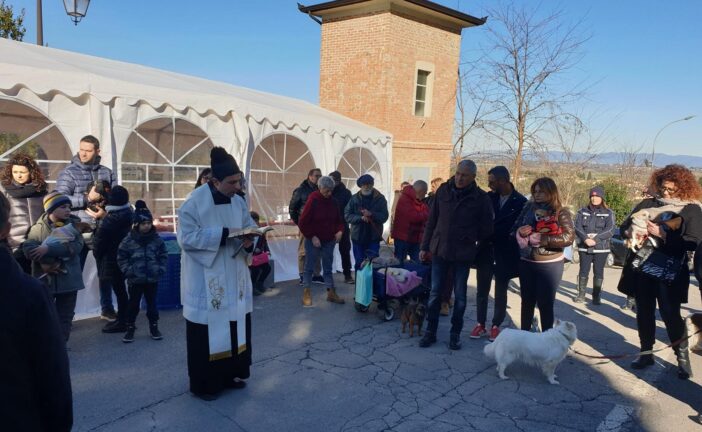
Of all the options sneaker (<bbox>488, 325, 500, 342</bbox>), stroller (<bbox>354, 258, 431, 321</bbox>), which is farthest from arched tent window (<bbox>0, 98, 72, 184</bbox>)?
sneaker (<bbox>488, 325, 500, 342</bbox>)

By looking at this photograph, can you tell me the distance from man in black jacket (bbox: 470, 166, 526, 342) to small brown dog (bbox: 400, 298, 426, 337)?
67cm

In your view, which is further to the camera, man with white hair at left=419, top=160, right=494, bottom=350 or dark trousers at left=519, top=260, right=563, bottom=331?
man with white hair at left=419, top=160, right=494, bottom=350

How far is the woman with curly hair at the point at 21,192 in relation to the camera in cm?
477

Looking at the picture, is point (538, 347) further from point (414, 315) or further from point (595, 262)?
point (595, 262)

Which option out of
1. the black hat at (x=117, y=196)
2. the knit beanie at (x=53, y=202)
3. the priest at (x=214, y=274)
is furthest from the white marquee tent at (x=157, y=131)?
the priest at (x=214, y=274)

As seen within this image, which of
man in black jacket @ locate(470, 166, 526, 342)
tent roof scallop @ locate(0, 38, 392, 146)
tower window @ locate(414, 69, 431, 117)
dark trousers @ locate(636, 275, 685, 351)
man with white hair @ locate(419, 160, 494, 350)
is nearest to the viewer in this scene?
dark trousers @ locate(636, 275, 685, 351)

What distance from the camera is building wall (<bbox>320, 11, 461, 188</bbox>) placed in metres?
15.0

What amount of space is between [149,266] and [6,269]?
12.3ft

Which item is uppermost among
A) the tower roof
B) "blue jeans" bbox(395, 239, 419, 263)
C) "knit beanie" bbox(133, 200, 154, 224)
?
the tower roof

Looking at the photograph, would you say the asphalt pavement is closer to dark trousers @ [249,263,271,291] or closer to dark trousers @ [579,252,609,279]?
dark trousers @ [249,263,271,291]

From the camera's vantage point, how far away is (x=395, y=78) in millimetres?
15102

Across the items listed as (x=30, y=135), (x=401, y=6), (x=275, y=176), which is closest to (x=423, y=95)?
(x=401, y=6)

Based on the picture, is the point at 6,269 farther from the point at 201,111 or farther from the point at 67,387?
the point at 201,111

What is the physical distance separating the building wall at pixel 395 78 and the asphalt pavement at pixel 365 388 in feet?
34.2
